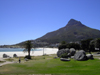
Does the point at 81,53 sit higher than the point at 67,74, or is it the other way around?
the point at 81,53

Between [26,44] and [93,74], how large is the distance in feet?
127

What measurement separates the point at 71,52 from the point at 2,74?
24482mm

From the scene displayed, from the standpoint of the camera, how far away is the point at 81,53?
28.2 metres

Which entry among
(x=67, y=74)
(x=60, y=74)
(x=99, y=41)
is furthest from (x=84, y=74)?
(x=99, y=41)

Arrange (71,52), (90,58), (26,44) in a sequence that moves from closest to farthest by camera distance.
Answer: (90,58) → (71,52) → (26,44)

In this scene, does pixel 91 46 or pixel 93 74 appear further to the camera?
pixel 91 46

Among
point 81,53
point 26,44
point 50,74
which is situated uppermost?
point 26,44

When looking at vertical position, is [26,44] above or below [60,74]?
above

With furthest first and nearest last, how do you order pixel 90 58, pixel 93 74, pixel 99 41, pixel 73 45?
1. pixel 73 45
2. pixel 99 41
3. pixel 90 58
4. pixel 93 74

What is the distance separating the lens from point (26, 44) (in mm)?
49719

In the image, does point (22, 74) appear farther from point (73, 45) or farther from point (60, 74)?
point (73, 45)

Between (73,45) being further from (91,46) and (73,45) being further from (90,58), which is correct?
(90,58)

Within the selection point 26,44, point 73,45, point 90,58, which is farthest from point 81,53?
point 73,45

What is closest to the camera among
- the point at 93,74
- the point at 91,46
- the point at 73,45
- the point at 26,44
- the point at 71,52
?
the point at 93,74
